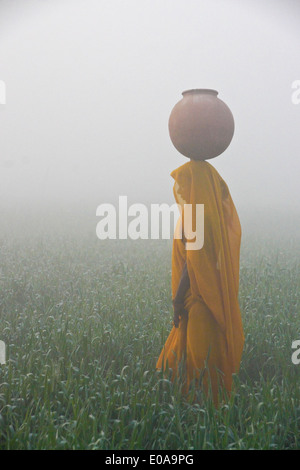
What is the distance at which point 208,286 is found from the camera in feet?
9.83

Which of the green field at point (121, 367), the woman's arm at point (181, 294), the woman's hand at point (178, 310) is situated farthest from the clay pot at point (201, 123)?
the green field at point (121, 367)

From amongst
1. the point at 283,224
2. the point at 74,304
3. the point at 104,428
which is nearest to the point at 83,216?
the point at 283,224

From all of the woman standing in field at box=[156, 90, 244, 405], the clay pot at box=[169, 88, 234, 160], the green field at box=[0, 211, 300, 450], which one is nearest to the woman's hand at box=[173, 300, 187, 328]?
the woman standing in field at box=[156, 90, 244, 405]

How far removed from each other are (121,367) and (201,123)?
212 cm

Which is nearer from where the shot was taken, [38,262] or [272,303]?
[272,303]

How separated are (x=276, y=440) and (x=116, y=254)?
718 cm

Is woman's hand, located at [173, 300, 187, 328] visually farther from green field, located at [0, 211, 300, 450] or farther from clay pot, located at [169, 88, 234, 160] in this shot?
clay pot, located at [169, 88, 234, 160]

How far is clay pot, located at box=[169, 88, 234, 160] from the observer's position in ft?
9.55

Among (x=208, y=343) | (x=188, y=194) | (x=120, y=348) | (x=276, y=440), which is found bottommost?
(x=276, y=440)

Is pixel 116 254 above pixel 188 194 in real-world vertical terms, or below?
below

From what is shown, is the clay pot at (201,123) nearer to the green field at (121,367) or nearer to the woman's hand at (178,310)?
the woman's hand at (178,310)

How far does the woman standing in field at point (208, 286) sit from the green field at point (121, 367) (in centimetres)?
23

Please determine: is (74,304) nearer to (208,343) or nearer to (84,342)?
(84,342)

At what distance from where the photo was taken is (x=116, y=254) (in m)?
9.80
